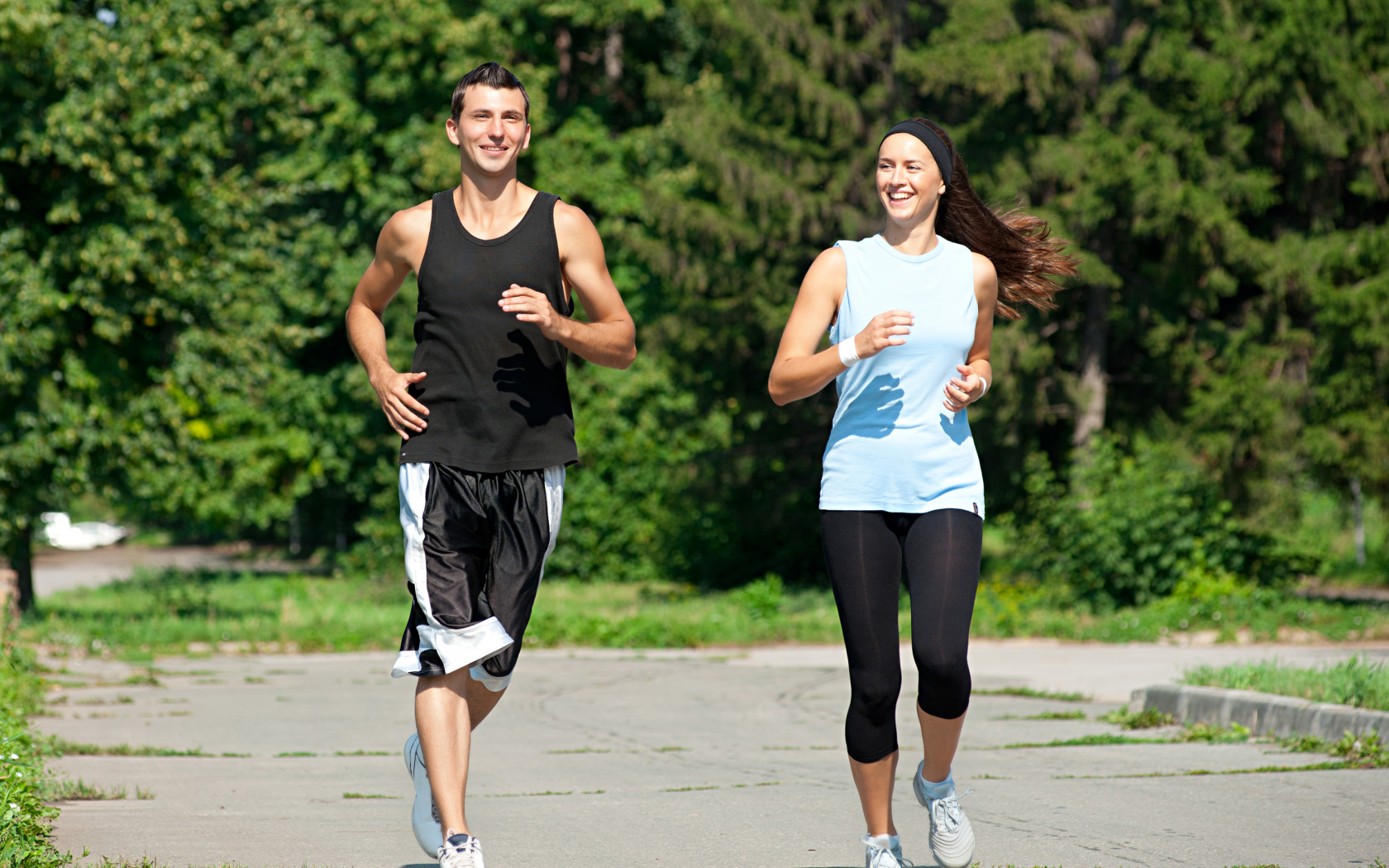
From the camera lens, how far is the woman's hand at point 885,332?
3.87 metres

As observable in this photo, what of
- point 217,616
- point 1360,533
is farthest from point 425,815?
point 1360,533

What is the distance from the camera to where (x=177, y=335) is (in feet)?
55.6

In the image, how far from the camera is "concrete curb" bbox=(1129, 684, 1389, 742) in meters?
6.69

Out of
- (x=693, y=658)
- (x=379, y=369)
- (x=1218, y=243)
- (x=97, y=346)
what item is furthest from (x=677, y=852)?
(x=1218, y=243)

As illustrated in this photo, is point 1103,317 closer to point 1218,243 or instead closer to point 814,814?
point 1218,243

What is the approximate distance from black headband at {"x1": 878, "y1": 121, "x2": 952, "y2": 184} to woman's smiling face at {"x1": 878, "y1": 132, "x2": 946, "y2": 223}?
2cm

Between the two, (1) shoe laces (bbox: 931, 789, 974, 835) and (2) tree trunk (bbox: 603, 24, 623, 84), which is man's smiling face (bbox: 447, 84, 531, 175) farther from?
(2) tree trunk (bbox: 603, 24, 623, 84)

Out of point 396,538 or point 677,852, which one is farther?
point 396,538

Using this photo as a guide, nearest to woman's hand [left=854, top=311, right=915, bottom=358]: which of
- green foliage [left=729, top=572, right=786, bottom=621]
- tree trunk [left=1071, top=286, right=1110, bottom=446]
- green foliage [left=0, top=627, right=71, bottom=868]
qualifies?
green foliage [left=0, top=627, right=71, bottom=868]

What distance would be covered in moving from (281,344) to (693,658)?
38.8 feet

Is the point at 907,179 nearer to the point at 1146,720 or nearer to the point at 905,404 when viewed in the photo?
→ the point at 905,404

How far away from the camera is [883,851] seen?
4020 millimetres

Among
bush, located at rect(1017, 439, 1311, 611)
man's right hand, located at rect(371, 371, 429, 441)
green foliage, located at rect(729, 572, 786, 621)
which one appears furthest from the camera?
bush, located at rect(1017, 439, 1311, 611)

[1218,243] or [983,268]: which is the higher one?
[1218,243]
